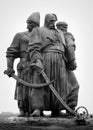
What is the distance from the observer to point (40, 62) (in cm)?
1410

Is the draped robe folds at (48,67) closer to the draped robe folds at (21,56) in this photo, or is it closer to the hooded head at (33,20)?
the draped robe folds at (21,56)

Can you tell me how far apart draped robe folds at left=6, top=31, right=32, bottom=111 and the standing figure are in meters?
0.61

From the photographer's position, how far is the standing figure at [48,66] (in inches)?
552

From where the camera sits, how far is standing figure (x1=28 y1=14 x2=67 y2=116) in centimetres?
1403

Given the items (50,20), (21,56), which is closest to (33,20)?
(50,20)

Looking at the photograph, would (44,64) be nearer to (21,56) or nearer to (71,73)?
(71,73)

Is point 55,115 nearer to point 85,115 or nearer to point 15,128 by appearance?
point 85,115

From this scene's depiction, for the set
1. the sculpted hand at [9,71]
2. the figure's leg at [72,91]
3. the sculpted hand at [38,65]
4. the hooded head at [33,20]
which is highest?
the hooded head at [33,20]

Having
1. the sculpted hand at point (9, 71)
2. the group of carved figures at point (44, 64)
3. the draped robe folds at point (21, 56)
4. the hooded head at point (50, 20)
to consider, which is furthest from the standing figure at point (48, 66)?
the sculpted hand at point (9, 71)

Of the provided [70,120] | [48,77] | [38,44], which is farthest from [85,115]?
[38,44]

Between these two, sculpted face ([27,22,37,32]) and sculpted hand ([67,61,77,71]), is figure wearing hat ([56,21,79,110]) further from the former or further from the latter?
sculpted face ([27,22,37,32])

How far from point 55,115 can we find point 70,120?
4.12ft

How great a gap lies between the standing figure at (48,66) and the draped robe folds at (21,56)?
0.61 meters

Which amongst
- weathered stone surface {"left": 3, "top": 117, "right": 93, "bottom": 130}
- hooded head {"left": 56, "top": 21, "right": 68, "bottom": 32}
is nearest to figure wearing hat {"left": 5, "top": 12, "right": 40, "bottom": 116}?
hooded head {"left": 56, "top": 21, "right": 68, "bottom": 32}
